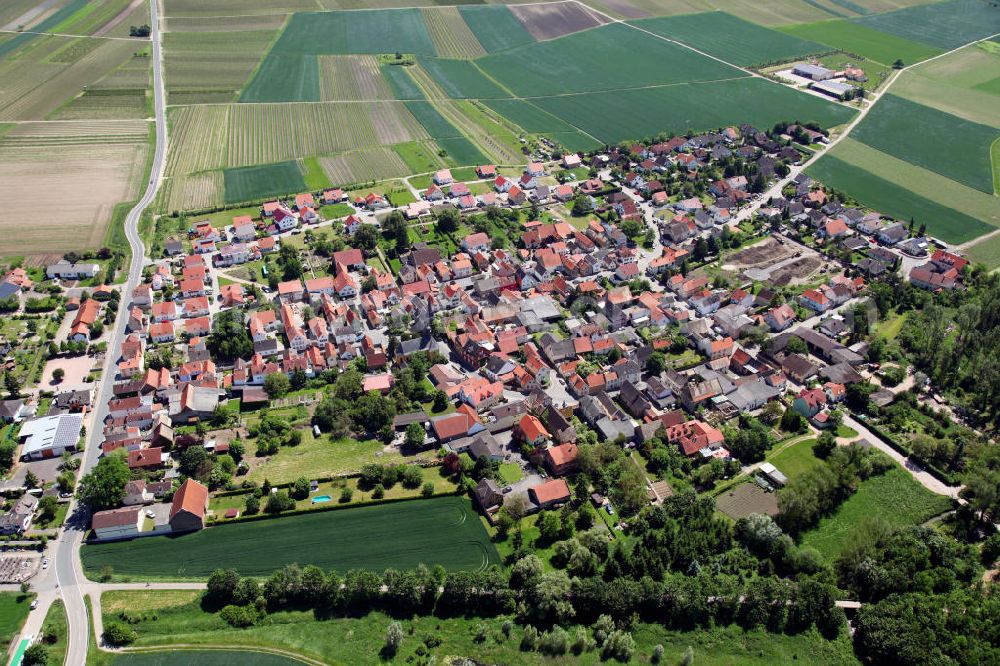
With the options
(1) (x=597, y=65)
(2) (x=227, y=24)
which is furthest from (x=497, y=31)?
(2) (x=227, y=24)

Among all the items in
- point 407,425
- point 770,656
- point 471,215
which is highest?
point 471,215

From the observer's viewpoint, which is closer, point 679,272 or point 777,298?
point 777,298

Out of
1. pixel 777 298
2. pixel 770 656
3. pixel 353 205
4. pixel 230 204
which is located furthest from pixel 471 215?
pixel 770 656

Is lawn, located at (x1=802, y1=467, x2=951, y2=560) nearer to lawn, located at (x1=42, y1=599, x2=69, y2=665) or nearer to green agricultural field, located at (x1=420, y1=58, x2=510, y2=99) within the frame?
lawn, located at (x1=42, y1=599, x2=69, y2=665)

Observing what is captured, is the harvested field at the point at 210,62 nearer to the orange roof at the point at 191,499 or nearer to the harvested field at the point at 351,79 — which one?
the harvested field at the point at 351,79

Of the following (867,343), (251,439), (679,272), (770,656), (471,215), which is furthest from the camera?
(471,215)

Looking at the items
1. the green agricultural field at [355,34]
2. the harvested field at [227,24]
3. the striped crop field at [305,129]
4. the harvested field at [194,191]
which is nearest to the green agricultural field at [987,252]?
the striped crop field at [305,129]

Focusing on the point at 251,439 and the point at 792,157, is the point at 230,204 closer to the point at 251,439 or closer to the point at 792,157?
the point at 251,439

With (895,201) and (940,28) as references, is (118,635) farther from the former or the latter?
(940,28)
